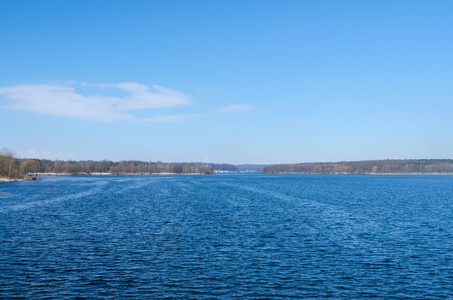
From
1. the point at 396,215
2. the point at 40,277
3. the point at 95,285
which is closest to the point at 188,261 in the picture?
the point at 95,285

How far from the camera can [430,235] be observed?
2895 cm

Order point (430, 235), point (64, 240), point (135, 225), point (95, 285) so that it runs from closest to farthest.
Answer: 1. point (95, 285)
2. point (64, 240)
3. point (430, 235)
4. point (135, 225)

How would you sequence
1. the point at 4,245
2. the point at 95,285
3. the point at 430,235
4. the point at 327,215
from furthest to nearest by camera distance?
the point at 327,215
the point at 430,235
the point at 4,245
the point at 95,285

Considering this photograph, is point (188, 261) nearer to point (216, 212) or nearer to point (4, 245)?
point (4, 245)

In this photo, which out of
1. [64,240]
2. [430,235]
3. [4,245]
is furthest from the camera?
[430,235]

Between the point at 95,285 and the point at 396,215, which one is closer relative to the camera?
the point at 95,285

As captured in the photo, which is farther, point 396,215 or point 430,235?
point 396,215

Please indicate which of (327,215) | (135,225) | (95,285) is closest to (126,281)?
(95,285)

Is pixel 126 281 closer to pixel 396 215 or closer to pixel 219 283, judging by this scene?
pixel 219 283

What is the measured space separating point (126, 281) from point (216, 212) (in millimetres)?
26266

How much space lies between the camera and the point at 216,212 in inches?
1698

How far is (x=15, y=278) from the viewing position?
56.6 ft

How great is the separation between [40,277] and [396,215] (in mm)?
36955

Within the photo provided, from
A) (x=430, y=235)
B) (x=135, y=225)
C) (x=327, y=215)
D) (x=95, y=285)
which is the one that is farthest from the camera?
(x=327, y=215)
